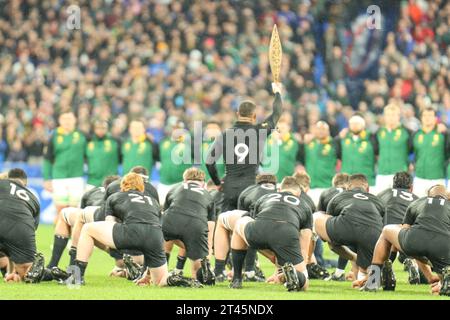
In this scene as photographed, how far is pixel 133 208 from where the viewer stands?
11125 millimetres

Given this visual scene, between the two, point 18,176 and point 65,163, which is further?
point 65,163

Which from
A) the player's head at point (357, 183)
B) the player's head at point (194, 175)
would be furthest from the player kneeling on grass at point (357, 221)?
the player's head at point (194, 175)

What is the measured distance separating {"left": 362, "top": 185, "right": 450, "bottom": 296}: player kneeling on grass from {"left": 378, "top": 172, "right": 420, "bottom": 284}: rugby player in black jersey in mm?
1106

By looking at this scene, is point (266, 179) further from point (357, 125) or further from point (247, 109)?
point (357, 125)

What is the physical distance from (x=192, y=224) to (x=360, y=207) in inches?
70.6

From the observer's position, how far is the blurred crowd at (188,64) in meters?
21.9

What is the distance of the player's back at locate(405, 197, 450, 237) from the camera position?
35.1ft

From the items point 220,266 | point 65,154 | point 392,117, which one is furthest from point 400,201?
point 65,154

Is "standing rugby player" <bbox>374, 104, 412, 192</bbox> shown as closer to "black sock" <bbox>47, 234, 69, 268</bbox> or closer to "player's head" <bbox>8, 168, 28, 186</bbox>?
"black sock" <bbox>47, 234, 69, 268</bbox>

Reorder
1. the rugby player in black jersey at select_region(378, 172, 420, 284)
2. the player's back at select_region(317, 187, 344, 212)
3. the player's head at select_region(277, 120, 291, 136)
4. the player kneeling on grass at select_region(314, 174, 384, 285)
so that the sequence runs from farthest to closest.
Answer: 1. the player's head at select_region(277, 120, 291, 136)
2. the player's back at select_region(317, 187, 344, 212)
3. the rugby player in black jersey at select_region(378, 172, 420, 284)
4. the player kneeling on grass at select_region(314, 174, 384, 285)

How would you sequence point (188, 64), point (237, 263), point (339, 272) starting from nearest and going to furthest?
point (237, 263) → point (339, 272) → point (188, 64)

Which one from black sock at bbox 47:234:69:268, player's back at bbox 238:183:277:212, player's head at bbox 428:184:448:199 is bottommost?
black sock at bbox 47:234:69:268

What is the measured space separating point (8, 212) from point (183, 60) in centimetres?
1260

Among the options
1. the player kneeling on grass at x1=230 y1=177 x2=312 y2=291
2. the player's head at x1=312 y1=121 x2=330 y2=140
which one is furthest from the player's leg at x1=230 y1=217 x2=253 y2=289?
the player's head at x1=312 y1=121 x2=330 y2=140
